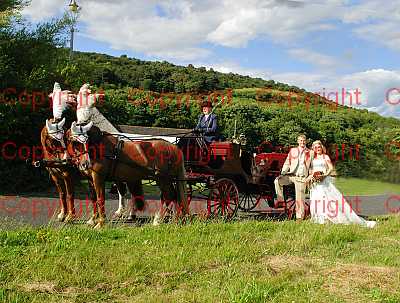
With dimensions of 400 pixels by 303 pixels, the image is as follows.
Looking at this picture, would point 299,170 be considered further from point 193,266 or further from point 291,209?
point 193,266

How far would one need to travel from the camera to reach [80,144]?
8500 millimetres

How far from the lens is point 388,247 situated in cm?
706

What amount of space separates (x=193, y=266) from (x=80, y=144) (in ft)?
12.6

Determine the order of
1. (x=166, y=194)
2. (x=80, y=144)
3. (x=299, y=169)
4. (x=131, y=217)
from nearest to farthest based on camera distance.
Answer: (x=80, y=144), (x=166, y=194), (x=131, y=217), (x=299, y=169)

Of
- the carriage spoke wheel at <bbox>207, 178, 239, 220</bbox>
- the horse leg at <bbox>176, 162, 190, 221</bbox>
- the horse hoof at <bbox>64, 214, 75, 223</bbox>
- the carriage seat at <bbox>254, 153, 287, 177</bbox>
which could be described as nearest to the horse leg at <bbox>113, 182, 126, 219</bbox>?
the horse hoof at <bbox>64, 214, 75, 223</bbox>

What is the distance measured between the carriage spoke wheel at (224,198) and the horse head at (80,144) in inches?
112

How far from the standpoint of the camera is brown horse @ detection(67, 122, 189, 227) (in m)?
8.49

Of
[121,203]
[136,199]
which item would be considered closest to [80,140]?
[136,199]

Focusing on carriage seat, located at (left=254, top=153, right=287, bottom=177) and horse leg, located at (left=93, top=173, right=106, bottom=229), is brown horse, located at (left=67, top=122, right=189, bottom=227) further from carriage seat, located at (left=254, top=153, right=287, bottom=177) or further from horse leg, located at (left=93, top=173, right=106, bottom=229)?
carriage seat, located at (left=254, top=153, right=287, bottom=177)

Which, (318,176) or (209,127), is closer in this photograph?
(318,176)

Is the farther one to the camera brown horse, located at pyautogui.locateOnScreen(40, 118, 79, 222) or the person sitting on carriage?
the person sitting on carriage

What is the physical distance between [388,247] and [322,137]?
596 inches

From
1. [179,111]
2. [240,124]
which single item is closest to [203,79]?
[179,111]

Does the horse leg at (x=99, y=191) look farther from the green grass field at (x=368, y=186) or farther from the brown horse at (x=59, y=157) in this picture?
the green grass field at (x=368, y=186)
